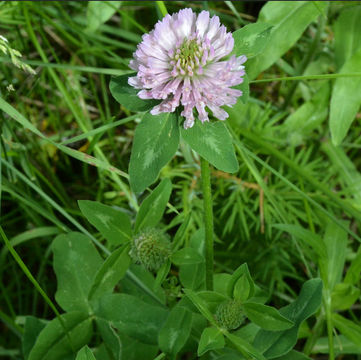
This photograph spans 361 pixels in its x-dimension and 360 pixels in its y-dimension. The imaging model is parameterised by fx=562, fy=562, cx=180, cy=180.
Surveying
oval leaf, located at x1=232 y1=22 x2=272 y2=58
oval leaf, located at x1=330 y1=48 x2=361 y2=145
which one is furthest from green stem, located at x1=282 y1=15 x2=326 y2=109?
oval leaf, located at x1=232 y1=22 x2=272 y2=58

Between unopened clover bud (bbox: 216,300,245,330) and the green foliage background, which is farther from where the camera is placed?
the green foliage background

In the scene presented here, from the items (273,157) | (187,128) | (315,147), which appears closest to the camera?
(187,128)

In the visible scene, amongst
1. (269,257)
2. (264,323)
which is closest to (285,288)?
(269,257)

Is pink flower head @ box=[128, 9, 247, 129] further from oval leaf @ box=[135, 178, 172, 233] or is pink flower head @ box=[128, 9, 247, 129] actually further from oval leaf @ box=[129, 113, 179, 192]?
oval leaf @ box=[135, 178, 172, 233]

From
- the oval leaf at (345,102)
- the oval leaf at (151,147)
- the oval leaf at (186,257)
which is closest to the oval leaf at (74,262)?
the oval leaf at (186,257)

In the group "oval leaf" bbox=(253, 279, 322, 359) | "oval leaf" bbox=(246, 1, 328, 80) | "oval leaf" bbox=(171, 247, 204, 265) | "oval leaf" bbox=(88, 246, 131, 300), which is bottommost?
"oval leaf" bbox=(253, 279, 322, 359)

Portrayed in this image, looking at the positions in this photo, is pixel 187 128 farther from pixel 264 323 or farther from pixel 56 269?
pixel 56 269

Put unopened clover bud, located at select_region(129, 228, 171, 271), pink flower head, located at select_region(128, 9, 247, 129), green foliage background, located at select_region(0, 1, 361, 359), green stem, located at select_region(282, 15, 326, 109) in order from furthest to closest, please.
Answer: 1. green stem, located at select_region(282, 15, 326, 109)
2. green foliage background, located at select_region(0, 1, 361, 359)
3. unopened clover bud, located at select_region(129, 228, 171, 271)
4. pink flower head, located at select_region(128, 9, 247, 129)

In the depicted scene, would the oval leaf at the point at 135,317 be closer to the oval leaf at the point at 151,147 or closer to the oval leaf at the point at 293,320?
the oval leaf at the point at 293,320
